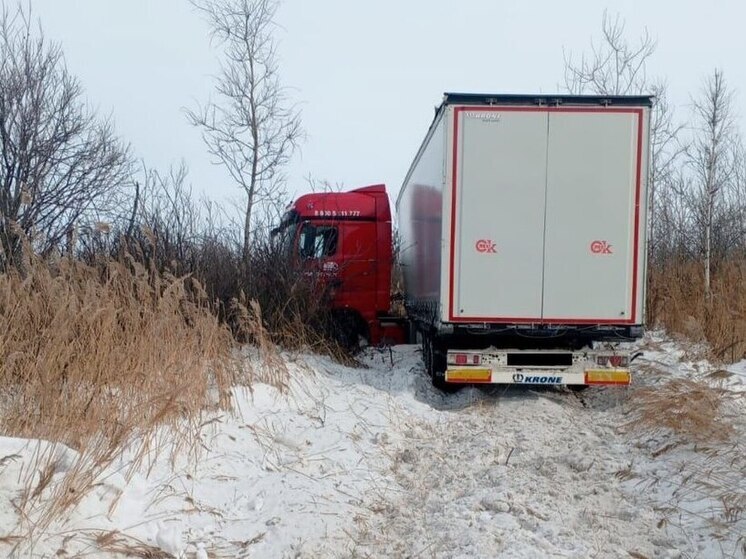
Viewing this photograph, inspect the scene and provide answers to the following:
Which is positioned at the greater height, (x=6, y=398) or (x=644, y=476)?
(x=6, y=398)

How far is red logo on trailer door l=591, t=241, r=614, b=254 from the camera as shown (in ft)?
25.2

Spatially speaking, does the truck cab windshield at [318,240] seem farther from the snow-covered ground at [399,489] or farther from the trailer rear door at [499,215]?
the snow-covered ground at [399,489]

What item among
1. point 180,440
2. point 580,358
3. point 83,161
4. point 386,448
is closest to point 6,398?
point 180,440

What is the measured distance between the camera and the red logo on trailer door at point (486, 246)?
775 centimetres

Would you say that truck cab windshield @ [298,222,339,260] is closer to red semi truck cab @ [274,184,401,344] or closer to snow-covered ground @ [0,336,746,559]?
red semi truck cab @ [274,184,401,344]

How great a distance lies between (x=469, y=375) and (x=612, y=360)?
5.57ft

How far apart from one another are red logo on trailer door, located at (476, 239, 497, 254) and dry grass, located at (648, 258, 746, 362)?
3.43 m

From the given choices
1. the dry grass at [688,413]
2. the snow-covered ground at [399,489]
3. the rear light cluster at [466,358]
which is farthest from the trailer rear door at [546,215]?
the snow-covered ground at [399,489]

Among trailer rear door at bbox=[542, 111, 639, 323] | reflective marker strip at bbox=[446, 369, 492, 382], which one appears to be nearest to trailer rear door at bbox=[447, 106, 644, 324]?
trailer rear door at bbox=[542, 111, 639, 323]

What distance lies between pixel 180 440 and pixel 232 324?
167 inches

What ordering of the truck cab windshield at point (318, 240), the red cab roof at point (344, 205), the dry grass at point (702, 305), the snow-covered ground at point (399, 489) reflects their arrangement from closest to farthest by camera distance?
the snow-covered ground at point (399, 489) → the dry grass at point (702, 305) → the truck cab windshield at point (318, 240) → the red cab roof at point (344, 205)

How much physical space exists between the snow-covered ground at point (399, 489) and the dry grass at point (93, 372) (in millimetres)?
108

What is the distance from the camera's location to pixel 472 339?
8266 mm

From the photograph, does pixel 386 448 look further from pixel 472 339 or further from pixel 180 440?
pixel 472 339
